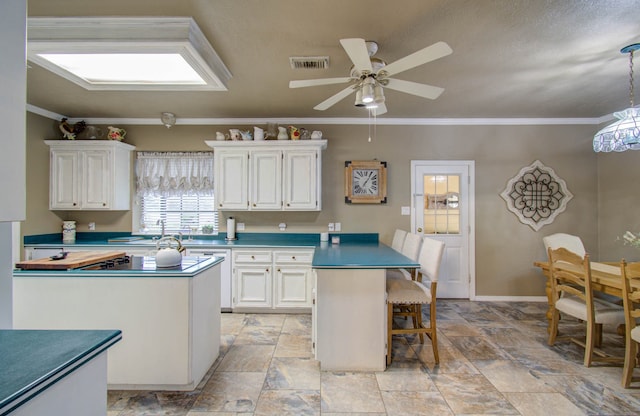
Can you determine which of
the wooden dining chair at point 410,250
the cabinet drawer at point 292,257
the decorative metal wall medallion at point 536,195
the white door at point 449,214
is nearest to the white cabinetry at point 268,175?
the cabinet drawer at point 292,257

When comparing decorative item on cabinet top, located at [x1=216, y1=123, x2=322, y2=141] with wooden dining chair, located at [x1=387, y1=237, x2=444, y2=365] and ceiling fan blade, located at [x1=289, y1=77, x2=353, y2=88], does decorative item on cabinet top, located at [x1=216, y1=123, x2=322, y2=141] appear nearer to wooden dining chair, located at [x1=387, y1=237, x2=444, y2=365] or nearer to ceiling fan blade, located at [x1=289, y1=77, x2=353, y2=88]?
ceiling fan blade, located at [x1=289, y1=77, x2=353, y2=88]

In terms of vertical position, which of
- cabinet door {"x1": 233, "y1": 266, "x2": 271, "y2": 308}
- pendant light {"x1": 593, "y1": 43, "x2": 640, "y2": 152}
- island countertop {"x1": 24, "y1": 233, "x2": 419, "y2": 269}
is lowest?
cabinet door {"x1": 233, "y1": 266, "x2": 271, "y2": 308}

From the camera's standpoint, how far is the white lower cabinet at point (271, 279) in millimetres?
3588

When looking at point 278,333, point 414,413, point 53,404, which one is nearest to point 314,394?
point 414,413

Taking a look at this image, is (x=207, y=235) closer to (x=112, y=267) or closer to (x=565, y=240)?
(x=112, y=267)

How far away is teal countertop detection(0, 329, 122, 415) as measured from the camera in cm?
66

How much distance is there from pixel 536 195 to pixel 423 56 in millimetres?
3419

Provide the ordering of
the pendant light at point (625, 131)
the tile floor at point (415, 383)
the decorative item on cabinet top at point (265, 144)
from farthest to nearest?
the decorative item on cabinet top at point (265, 144) → the pendant light at point (625, 131) → the tile floor at point (415, 383)

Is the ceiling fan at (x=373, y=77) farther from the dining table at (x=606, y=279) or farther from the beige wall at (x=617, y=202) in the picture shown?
the beige wall at (x=617, y=202)

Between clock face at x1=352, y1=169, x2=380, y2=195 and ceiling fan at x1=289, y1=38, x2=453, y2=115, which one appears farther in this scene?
clock face at x1=352, y1=169, x2=380, y2=195

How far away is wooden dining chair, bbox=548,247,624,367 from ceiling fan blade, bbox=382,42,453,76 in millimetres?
1992

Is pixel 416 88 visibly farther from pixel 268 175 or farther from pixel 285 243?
pixel 285 243

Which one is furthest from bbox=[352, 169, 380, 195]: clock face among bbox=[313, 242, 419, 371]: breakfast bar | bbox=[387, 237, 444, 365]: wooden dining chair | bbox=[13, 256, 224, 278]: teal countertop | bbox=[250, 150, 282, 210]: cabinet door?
bbox=[13, 256, 224, 278]: teal countertop

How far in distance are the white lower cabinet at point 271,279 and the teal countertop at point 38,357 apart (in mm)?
2628
